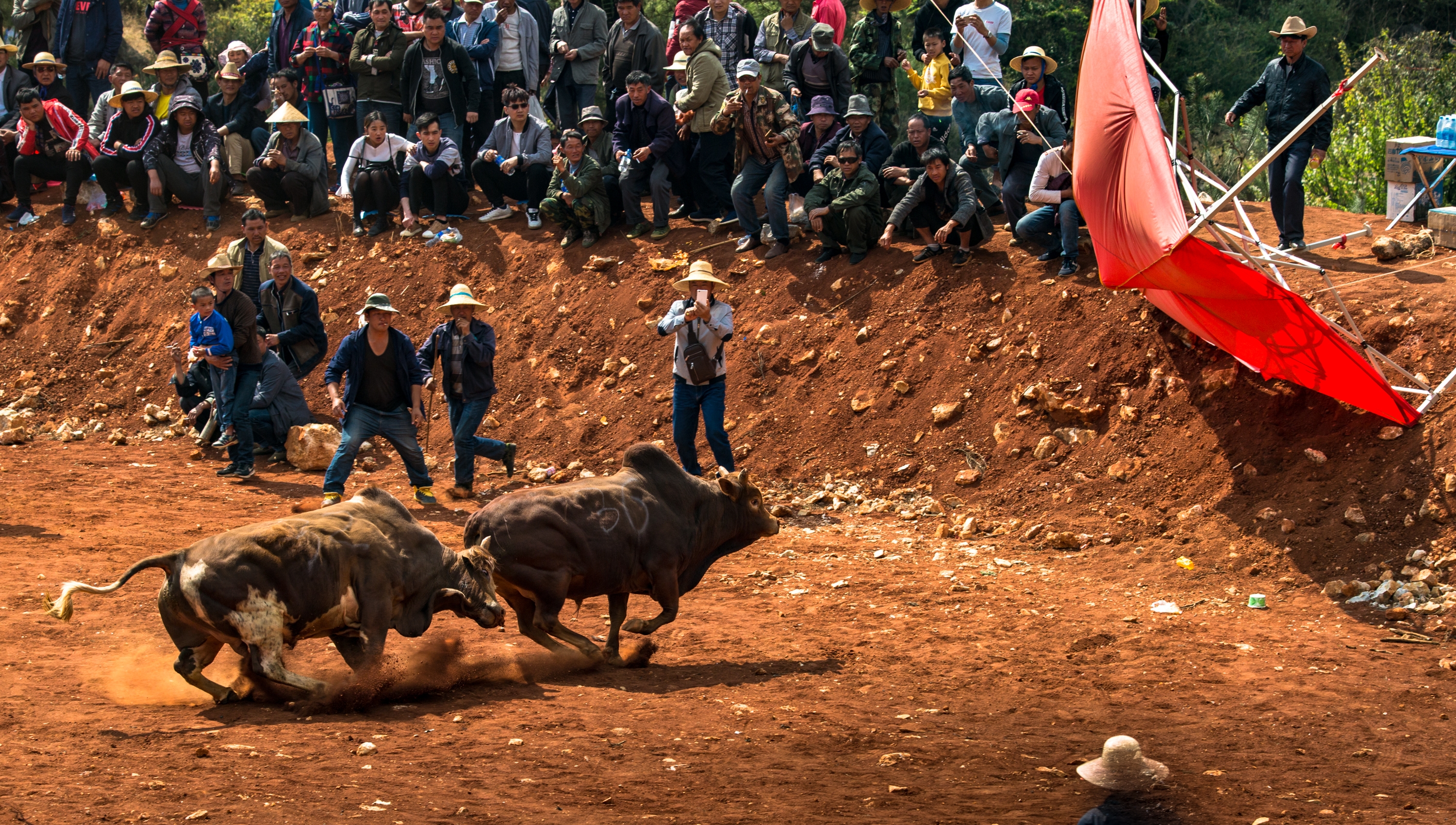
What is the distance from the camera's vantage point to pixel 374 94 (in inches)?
639

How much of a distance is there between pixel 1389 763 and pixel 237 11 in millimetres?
29030

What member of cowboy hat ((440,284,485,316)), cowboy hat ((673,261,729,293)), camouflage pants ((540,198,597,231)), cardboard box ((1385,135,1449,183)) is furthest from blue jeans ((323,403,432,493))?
cardboard box ((1385,135,1449,183))

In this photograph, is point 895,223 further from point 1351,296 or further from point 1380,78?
point 1380,78

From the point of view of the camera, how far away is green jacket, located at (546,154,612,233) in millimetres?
14969

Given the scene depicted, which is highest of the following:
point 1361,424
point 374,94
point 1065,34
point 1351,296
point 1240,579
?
point 1065,34

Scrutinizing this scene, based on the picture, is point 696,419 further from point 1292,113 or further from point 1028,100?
point 1292,113

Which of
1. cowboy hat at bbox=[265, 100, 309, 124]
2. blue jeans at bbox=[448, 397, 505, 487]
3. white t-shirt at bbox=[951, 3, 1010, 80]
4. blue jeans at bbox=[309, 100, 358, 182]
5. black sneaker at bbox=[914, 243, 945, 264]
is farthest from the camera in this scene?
blue jeans at bbox=[309, 100, 358, 182]

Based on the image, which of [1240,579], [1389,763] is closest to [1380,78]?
[1240,579]

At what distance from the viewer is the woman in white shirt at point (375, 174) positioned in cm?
1587

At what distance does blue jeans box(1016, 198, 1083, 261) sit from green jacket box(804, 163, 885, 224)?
1467mm

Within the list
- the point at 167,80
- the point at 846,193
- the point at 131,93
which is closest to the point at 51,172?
the point at 131,93

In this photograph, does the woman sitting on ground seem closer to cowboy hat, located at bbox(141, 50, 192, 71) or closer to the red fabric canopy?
cowboy hat, located at bbox(141, 50, 192, 71)

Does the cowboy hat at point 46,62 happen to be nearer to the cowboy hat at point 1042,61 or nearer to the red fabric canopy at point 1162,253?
the cowboy hat at point 1042,61

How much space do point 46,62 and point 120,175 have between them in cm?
179
